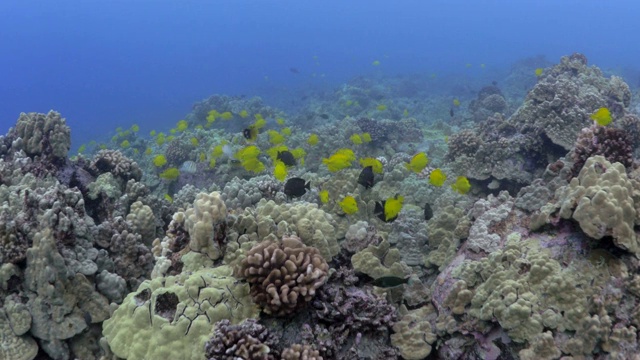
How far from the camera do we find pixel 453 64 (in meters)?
70.2

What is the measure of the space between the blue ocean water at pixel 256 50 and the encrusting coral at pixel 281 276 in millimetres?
39213

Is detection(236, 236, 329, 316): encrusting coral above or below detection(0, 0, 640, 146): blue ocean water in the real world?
above

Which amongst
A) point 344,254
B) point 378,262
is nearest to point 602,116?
point 378,262

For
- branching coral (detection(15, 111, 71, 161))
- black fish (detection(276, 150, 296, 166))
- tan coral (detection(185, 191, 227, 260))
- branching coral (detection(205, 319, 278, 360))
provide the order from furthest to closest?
branching coral (detection(15, 111, 71, 161))
black fish (detection(276, 150, 296, 166))
tan coral (detection(185, 191, 227, 260))
branching coral (detection(205, 319, 278, 360))

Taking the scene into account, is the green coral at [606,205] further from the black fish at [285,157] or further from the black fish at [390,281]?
the black fish at [285,157]

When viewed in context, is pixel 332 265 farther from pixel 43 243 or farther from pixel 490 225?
pixel 43 243

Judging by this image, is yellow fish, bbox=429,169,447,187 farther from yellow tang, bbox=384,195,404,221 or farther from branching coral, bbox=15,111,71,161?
branching coral, bbox=15,111,71,161

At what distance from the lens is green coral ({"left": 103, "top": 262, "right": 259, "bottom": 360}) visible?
3689mm

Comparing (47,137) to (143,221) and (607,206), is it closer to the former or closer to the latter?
(143,221)

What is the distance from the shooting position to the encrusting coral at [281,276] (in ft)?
12.5

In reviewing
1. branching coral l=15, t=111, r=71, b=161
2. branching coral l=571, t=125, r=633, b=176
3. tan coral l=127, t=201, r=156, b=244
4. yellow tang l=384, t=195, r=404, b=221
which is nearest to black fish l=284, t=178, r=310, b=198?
yellow tang l=384, t=195, r=404, b=221

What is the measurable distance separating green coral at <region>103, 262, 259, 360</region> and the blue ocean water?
39120 mm

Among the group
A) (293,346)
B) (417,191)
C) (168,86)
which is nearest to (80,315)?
(293,346)

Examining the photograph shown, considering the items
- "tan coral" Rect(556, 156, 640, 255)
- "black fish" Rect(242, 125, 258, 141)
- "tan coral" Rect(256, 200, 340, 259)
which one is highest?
"tan coral" Rect(556, 156, 640, 255)
